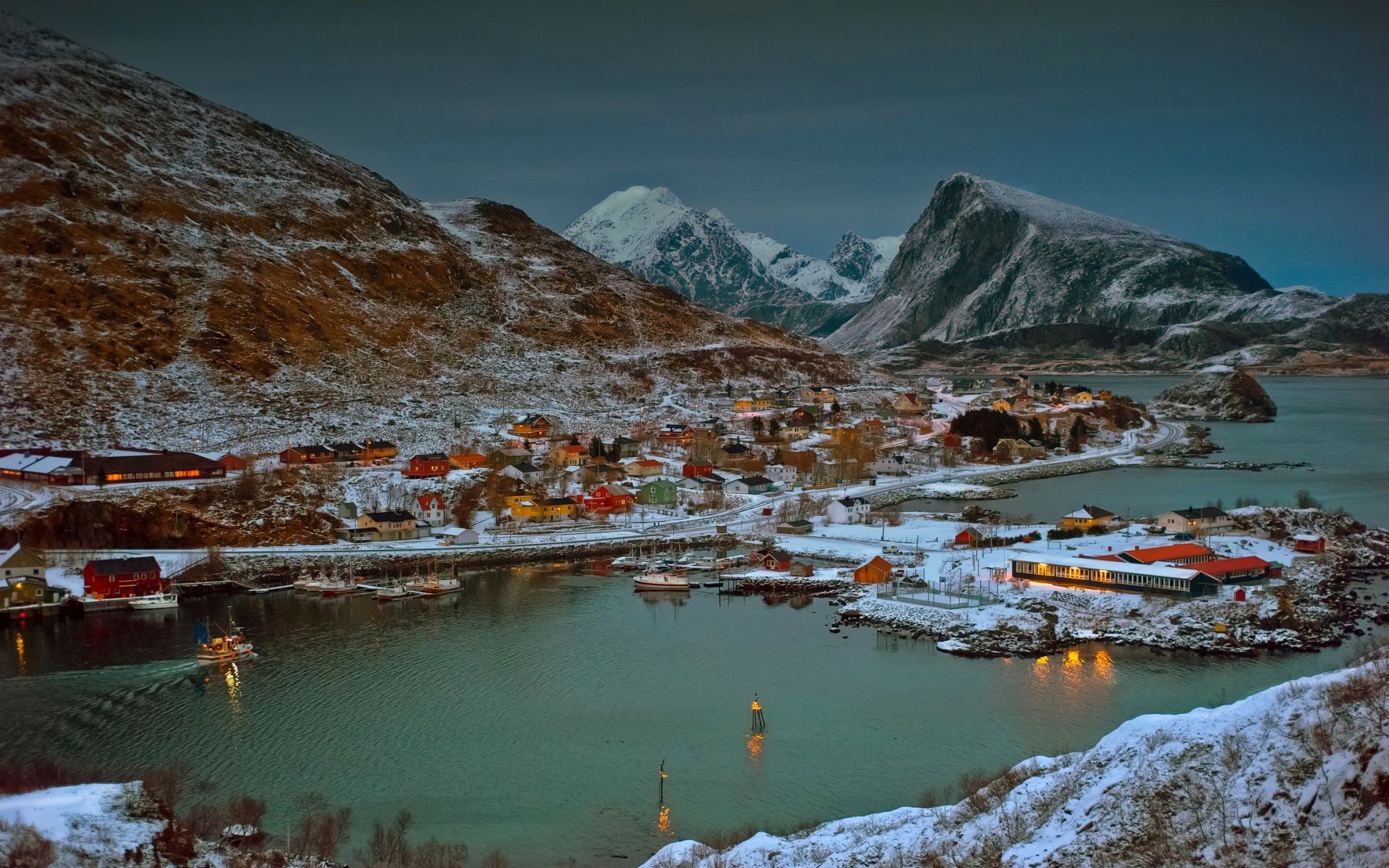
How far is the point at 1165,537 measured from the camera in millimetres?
34188

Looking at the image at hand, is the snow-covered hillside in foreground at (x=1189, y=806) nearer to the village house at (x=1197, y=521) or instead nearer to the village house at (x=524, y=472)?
the village house at (x=1197, y=521)

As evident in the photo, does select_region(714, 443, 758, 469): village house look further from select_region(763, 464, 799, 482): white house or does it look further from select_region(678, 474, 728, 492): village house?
select_region(678, 474, 728, 492): village house

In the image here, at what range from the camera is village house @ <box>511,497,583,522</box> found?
1729 inches

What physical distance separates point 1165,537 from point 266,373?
55.2 metres

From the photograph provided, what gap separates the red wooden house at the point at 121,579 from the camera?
104 ft

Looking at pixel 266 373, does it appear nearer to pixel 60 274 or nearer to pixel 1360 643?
pixel 60 274

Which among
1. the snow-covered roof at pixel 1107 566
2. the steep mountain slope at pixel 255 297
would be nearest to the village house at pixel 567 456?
Answer: the steep mountain slope at pixel 255 297

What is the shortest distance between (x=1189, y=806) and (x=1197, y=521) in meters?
28.4

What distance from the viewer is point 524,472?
161 ft

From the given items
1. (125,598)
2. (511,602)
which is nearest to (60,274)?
(125,598)

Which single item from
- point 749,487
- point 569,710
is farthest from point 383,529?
point 569,710

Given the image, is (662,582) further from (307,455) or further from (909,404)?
(909,404)

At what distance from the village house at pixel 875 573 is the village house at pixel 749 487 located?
16.7m

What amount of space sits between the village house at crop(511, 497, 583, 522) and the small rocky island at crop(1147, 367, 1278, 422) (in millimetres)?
74845
